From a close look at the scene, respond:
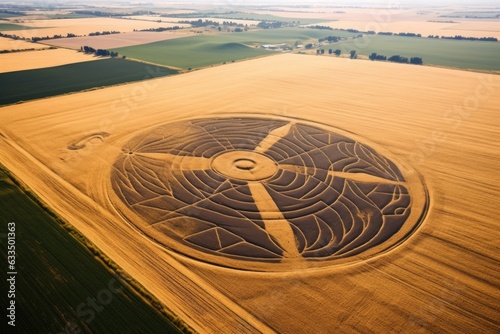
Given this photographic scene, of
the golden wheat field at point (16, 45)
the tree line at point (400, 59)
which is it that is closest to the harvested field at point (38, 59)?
the golden wheat field at point (16, 45)

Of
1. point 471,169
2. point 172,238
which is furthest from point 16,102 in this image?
point 471,169

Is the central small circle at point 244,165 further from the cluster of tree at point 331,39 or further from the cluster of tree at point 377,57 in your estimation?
the cluster of tree at point 331,39

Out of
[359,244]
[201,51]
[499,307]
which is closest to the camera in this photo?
[499,307]

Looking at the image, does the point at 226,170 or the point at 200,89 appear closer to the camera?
the point at 226,170

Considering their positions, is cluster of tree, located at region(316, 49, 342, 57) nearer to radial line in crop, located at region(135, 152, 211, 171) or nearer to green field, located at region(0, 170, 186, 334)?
radial line in crop, located at region(135, 152, 211, 171)

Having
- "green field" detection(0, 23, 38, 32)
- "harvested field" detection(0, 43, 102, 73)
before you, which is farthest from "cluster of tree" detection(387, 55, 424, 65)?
"green field" detection(0, 23, 38, 32)

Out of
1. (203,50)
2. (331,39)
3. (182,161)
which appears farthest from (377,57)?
(182,161)

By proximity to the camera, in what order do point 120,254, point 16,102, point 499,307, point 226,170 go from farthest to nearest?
point 16,102
point 226,170
point 120,254
point 499,307

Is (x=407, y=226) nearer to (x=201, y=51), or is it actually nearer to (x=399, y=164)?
(x=399, y=164)
